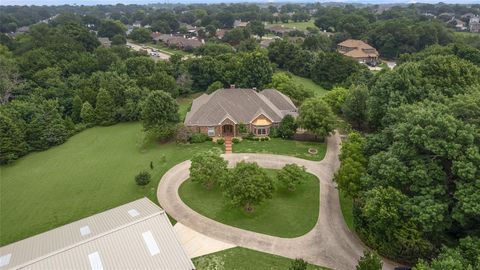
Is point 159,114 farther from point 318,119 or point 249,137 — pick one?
point 318,119

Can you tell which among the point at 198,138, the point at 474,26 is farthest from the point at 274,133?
the point at 474,26

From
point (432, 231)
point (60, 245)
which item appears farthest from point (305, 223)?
point (60, 245)

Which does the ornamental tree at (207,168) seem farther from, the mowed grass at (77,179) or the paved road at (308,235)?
the mowed grass at (77,179)

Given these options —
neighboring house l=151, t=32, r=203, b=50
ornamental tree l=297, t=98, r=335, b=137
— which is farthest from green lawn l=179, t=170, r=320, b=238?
neighboring house l=151, t=32, r=203, b=50

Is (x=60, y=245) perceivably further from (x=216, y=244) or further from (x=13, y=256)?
(x=216, y=244)

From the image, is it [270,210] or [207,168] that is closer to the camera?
[270,210]

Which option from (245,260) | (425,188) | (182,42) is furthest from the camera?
(182,42)
